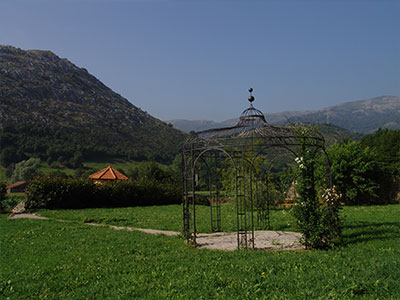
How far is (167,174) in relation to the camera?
3125 centimetres

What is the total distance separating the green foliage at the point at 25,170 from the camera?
5097 cm

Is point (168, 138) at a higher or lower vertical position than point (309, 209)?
higher

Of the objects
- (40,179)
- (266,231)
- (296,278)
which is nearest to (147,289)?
(296,278)

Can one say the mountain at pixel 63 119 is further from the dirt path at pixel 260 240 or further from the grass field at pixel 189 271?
the grass field at pixel 189 271

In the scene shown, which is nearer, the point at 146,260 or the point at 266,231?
the point at 146,260

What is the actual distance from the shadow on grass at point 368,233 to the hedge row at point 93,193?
16.4 meters

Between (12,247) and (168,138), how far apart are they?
78582 mm

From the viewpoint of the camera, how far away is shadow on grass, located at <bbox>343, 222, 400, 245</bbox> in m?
8.71

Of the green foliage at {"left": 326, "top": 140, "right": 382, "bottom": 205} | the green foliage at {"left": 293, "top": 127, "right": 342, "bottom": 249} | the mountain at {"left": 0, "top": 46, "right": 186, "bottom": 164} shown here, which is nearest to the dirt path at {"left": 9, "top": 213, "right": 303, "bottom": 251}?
the green foliage at {"left": 293, "top": 127, "right": 342, "bottom": 249}

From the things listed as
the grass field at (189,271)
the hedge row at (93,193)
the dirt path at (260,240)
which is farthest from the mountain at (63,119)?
the grass field at (189,271)

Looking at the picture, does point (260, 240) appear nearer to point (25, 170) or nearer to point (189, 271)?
point (189, 271)

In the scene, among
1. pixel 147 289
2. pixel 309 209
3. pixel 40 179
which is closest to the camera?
pixel 147 289

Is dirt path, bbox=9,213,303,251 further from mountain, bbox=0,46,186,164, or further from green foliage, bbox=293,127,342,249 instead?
mountain, bbox=0,46,186,164

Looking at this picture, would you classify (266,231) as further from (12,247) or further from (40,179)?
(40,179)
